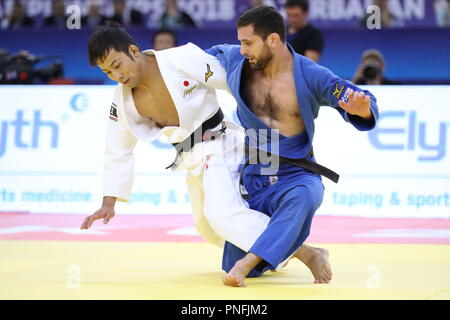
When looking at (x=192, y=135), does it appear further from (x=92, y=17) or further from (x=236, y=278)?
(x=92, y=17)

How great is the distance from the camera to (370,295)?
3.31m

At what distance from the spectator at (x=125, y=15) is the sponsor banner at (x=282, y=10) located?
27 cm

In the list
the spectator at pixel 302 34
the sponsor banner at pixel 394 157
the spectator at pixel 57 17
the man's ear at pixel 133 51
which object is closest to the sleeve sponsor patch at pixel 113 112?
the man's ear at pixel 133 51

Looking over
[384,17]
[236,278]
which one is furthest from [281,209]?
[384,17]

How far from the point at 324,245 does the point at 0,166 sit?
313 centimetres

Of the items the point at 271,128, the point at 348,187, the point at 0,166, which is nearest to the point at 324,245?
the point at 348,187

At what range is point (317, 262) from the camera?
3.90 metres

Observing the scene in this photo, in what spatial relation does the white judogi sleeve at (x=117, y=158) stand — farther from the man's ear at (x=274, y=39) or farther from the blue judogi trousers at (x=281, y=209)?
the man's ear at (x=274, y=39)

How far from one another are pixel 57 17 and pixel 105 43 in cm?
718

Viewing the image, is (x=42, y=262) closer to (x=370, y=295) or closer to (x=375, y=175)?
(x=370, y=295)

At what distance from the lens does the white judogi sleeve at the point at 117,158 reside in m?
4.21

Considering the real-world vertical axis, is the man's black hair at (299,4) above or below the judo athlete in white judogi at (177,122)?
above

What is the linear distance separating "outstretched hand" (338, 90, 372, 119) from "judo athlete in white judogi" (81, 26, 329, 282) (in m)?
0.71

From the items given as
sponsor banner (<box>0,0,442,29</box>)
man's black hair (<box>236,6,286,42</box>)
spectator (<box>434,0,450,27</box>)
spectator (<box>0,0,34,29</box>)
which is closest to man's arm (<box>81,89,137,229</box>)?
man's black hair (<box>236,6,286,42</box>)
